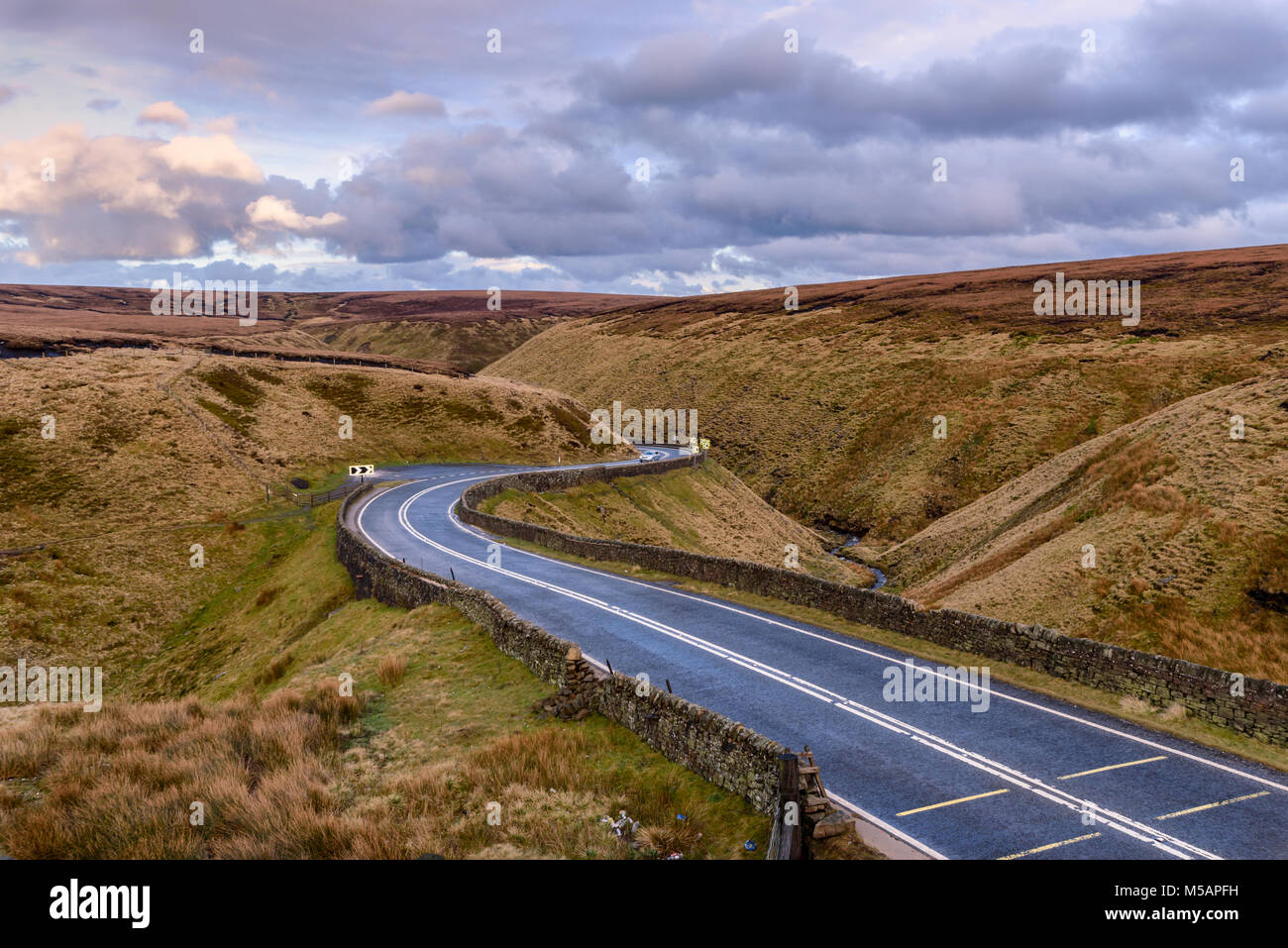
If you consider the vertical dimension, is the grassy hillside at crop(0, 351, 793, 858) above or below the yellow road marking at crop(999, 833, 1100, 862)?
below

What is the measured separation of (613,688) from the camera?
46.9 ft

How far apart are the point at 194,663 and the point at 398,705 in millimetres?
19503

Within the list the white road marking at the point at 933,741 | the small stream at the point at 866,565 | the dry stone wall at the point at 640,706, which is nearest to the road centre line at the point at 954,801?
the white road marking at the point at 933,741

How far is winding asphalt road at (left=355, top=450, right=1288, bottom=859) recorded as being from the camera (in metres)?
9.70

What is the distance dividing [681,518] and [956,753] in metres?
41.0

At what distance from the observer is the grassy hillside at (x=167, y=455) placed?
34719 mm

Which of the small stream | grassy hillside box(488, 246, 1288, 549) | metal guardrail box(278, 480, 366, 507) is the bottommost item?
the small stream

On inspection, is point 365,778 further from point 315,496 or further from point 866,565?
point 866,565

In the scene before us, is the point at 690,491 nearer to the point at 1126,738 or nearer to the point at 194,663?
the point at 194,663

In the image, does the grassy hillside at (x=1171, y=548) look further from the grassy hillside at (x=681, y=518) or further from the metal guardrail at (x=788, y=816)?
the metal guardrail at (x=788, y=816)

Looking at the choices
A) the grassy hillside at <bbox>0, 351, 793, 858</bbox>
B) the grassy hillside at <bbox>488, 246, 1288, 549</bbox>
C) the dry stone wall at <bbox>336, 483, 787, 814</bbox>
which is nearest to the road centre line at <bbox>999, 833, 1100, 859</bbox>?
the dry stone wall at <bbox>336, 483, 787, 814</bbox>

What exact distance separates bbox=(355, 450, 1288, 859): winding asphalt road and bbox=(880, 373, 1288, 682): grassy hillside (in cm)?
943

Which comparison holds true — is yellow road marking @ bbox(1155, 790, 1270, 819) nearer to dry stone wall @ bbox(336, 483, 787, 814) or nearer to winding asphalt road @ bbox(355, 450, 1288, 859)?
winding asphalt road @ bbox(355, 450, 1288, 859)
